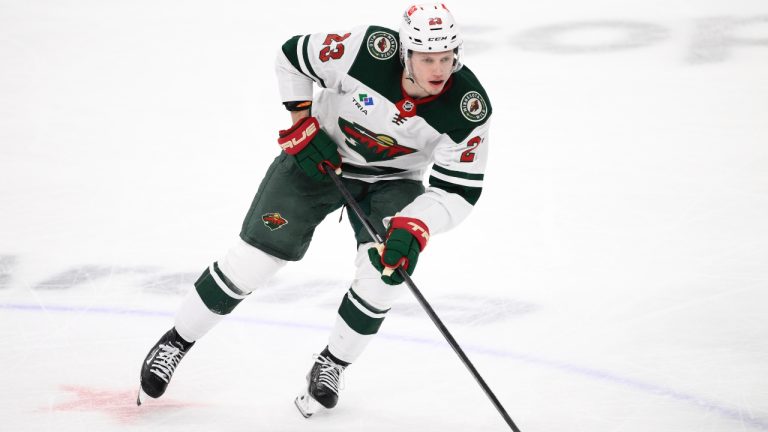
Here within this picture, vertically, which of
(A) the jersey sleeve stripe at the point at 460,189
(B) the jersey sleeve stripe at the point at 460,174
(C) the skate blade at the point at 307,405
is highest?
(B) the jersey sleeve stripe at the point at 460,174

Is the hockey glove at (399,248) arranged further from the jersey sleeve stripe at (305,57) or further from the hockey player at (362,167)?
the jersey sleeve stripe at (305,57)

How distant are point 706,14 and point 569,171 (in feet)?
6.69

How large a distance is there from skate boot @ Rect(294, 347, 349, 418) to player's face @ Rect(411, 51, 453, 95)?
0.99 m

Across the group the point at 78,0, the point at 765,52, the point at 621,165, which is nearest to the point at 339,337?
the point at 621,165

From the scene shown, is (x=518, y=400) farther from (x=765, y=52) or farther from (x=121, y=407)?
(x=765, y=52)

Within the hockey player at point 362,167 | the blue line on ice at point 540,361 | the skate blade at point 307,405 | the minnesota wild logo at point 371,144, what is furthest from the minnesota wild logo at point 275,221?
the blue line on ice at point 540,361

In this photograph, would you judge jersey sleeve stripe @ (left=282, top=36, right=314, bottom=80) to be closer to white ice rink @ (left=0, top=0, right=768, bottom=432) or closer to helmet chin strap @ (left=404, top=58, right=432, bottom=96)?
helmet chin strap @ (left=404, top=58, right=432, bottom=96)

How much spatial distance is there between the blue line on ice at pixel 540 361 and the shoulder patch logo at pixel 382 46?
127 centimetres

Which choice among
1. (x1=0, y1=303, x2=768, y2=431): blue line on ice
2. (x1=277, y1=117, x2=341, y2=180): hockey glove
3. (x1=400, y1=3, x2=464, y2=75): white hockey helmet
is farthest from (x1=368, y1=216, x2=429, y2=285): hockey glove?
(x1=0, y1=303, x2=768, y2=431): blue line on ice

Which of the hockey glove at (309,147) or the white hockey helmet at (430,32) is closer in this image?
the white hockey helmet at (430,32)

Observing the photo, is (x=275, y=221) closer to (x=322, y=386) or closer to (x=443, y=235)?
(x=322, y=386)

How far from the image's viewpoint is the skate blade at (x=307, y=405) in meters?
3.38

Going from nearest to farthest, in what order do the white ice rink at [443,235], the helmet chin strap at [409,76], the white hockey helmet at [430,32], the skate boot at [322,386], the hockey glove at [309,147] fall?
1. the white hockey helmet at [430,32]
2. the helmet chin strap at [409,76]
3. the hockey glove at [309,147]
4. the skate boot at [322,386]
5. the white ice rink at [443,235]

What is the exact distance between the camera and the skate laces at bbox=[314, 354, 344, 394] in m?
3.36
